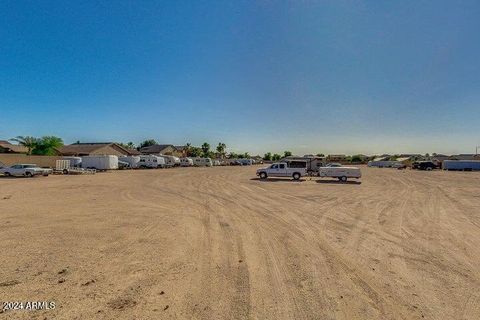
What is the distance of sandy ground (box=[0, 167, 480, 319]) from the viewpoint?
4.48 m

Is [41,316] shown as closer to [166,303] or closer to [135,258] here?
[166,303]

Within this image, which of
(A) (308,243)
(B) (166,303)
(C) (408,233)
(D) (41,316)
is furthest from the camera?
(C) (408,233)

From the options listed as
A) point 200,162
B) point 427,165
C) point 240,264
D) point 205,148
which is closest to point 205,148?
point 205,148

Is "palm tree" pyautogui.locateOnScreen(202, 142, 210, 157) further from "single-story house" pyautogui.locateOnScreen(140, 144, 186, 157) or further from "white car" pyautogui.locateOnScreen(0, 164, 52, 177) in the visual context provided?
"white car" pyautogui.locateOnScreen(0, 164, 52, 177)

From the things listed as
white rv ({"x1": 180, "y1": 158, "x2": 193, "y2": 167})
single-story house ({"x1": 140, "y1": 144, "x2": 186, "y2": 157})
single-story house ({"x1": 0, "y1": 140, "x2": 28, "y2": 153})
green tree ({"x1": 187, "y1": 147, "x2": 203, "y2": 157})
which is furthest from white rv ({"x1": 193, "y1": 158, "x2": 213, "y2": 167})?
single-story house ({"x1": 0, "y1": 140, "x2": 28, "y2": 153})

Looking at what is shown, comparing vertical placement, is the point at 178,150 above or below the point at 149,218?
above

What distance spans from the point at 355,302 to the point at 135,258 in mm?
5071

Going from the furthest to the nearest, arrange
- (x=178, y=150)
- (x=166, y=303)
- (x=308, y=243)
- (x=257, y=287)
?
1. (x=178, y=150)
2. (x=308, y=243)
3. (x=257, y=287)
4. (x=166, y=303)

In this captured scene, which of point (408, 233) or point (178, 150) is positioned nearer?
point (408, 233)

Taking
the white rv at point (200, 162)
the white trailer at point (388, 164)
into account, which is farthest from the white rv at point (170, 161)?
the white trailer at point (388, 164)

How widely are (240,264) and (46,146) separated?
227 ft

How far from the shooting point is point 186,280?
17.8 ft

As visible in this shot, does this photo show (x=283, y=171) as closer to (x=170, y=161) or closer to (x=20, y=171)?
(x=20, y=171)

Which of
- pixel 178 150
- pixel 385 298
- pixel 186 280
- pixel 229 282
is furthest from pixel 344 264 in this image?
pixel 178 150
